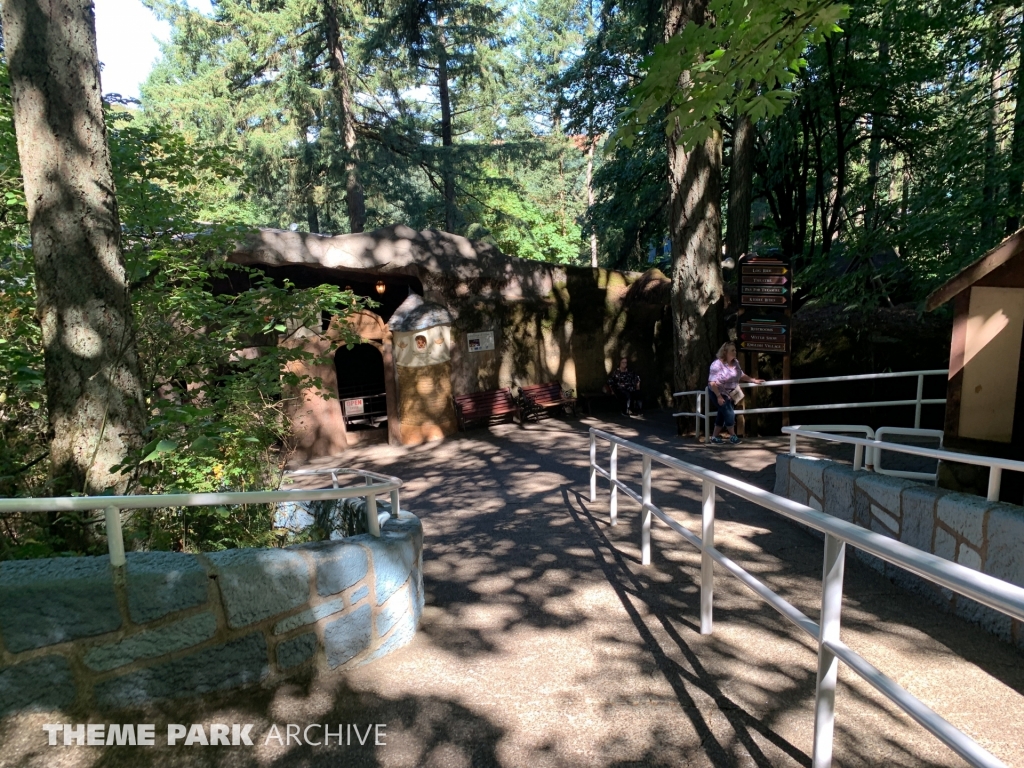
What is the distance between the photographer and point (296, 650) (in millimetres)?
2607

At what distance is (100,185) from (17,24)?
0.88 m

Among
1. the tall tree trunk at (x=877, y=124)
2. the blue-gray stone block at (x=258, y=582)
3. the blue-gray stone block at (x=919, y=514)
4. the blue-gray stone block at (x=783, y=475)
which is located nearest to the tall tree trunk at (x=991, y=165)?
the tall tree trunk at (x=877, y=124)

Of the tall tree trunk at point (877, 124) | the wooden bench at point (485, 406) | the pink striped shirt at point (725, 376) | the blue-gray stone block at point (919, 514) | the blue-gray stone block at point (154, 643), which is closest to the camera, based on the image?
the blue-gray stone block at point (154, 643)

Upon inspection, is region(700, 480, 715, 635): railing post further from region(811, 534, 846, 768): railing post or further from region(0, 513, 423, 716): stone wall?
region(0, 513, 423, 716): stone wall

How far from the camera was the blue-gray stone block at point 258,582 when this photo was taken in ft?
8.04

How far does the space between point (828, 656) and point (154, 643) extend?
241 cm

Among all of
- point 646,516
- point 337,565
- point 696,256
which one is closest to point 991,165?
point 696,256

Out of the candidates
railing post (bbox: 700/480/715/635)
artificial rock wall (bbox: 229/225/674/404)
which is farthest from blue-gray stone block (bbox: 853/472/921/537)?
artificial rock wall (bbox: 229/225/674/404)

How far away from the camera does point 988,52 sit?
834 centimetres

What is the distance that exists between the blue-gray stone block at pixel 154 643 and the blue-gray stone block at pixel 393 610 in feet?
2.58

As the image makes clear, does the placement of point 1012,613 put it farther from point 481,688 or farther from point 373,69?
point 373,69

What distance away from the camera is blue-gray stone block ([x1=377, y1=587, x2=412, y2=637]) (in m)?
2.94

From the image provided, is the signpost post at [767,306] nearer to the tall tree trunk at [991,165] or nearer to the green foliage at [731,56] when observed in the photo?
the tall tree trunk at [991,165]

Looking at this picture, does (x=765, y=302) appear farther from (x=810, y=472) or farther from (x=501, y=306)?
(x=501, y=306)
